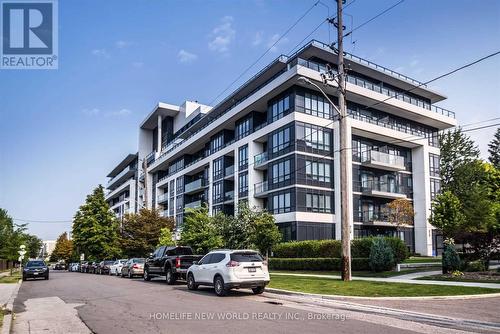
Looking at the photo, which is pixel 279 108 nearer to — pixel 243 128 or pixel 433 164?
pixel 243 128

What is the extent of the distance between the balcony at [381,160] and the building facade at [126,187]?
51208 mm

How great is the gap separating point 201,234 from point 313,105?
54.5ft

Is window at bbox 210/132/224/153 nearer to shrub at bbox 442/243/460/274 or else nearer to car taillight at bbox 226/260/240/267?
shrub at bbox 442/243/460/274

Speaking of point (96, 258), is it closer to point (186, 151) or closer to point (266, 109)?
point (186, 151)

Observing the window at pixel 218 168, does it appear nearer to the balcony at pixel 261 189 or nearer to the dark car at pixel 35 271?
the balcony at pixel 261 189

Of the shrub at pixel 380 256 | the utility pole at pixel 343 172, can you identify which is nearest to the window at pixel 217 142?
the shrub at pixel 380 256

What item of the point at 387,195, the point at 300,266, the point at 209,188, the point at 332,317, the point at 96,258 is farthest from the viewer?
the point at 96,258

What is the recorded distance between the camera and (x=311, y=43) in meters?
42.5

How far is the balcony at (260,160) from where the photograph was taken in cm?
4491

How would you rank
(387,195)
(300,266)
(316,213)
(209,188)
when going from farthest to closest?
(209,188), (387,195), (316,213), (300,266)

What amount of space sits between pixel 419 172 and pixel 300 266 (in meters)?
23.4

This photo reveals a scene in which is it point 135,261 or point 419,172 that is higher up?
point 419,172

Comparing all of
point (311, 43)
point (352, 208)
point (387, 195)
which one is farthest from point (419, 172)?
point (311, 43)

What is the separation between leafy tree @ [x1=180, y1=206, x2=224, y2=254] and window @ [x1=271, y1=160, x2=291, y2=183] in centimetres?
956
